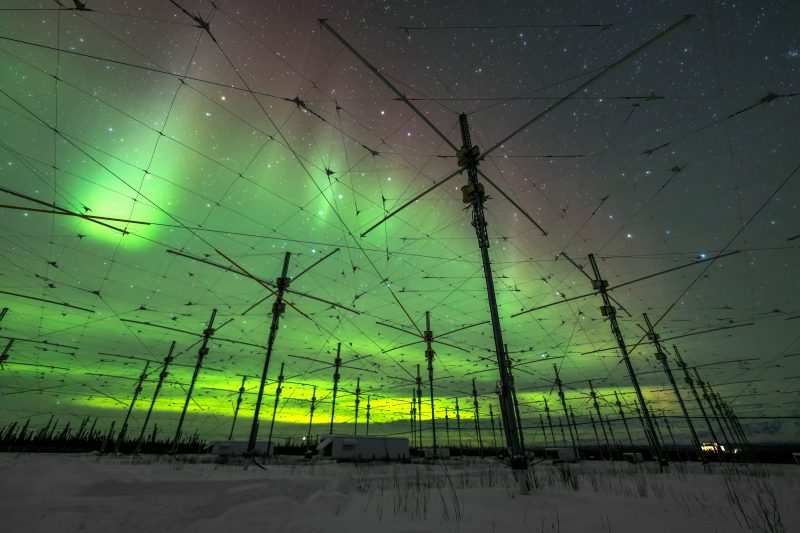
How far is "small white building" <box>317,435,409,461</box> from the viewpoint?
3928 cm

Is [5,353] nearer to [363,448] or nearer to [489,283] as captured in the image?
[363,448]

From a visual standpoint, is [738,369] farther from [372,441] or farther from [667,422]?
[372,441]

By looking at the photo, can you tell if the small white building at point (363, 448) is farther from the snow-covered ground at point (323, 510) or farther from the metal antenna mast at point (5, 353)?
the snow-covered ground at point (323, 510)

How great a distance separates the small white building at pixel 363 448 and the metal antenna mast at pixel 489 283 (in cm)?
3536

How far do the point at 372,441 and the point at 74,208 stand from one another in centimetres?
3982

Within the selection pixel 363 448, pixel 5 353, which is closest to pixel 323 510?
pixel 363 448

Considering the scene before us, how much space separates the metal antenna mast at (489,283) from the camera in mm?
7742

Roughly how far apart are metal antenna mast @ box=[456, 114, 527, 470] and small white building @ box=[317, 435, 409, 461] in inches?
1392

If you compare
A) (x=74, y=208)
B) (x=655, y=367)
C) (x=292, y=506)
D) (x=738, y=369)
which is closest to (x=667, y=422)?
(x=738, y=369)

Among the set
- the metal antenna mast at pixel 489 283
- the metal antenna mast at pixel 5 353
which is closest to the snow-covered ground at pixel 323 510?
the metal antenna mast at pixel 489 283

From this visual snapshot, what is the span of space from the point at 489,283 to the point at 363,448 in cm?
3999

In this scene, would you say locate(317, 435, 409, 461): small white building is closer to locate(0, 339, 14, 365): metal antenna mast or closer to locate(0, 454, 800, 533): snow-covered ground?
locate(0, 339, 14, 365): metal antenna mast

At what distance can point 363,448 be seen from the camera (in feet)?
134

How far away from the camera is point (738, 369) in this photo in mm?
37500
